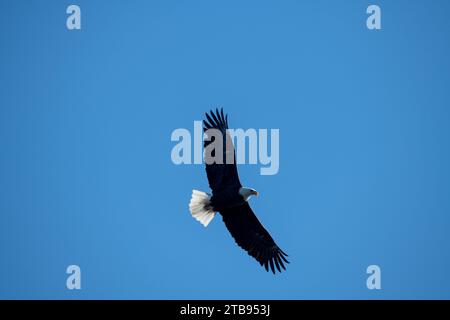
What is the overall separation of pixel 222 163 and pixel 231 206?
0.80m

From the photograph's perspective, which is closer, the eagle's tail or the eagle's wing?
the eagle's tail

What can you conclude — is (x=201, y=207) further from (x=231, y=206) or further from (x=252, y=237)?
(x=252, y=237)

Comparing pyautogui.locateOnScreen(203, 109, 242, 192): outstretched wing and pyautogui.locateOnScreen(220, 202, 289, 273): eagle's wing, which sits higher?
pyautogui.locateOnScreen(203, 109, 242, 192): outstretched wing

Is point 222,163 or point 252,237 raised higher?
point 222,163

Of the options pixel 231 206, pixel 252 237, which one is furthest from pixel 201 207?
pixel 252 237

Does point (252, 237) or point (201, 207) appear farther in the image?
point (252, 237)

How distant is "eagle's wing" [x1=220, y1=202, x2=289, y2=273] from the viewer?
1321cm

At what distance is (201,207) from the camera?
42.9ft

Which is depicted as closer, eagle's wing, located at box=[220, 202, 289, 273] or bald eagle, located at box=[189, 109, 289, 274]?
bald eagle, located at box=[189, 109, 289, 274]

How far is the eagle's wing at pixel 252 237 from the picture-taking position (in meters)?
13.2

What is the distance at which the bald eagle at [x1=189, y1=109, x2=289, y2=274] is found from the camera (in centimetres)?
1274

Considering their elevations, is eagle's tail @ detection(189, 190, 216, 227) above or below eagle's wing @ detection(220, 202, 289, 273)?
above
